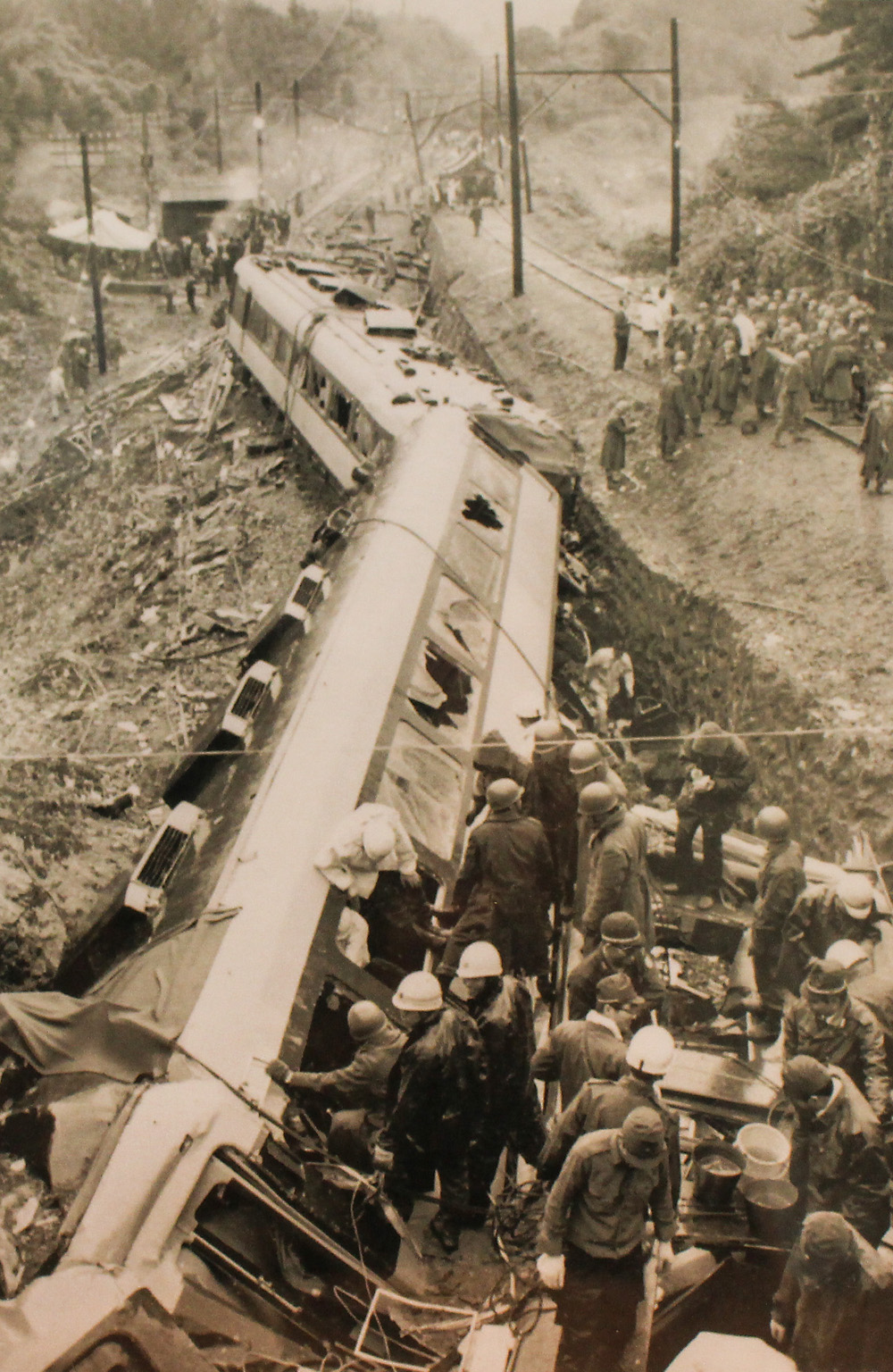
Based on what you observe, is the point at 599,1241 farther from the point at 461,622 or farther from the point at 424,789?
the point at 461,622

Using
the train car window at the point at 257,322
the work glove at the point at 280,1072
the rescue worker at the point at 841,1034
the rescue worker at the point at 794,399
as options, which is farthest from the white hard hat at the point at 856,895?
the train car window at the point at 257,322

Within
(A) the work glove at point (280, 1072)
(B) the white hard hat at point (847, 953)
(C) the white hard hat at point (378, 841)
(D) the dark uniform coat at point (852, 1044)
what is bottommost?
(D) the dark uniform coat at point (852, 1044)

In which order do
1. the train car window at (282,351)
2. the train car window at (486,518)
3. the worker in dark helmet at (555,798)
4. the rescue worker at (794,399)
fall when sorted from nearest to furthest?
the worker in dark helmet at (555,798) → the train car window at (486,518) → the rescue worker at (794,399) → the train car window at (282,351)

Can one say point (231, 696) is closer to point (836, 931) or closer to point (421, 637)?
point (421, 637)

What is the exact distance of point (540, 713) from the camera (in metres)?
8.45

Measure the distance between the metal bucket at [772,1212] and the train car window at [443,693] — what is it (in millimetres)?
3720

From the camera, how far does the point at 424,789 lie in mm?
7250

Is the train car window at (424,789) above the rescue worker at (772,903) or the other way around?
above

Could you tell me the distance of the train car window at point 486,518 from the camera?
11.3 metres

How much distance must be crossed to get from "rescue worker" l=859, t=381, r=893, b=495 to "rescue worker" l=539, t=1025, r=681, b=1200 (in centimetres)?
933

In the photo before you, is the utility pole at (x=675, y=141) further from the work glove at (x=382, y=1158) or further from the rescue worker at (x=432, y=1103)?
the work glove at (x=382, y=1158)

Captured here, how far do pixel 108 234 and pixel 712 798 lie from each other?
30102mm

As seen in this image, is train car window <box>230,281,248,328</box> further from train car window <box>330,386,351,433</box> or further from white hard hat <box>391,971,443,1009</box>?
white hard hat <box>391,971,443,1009</box>

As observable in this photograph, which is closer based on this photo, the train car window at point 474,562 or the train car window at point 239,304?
the train car window at point 474,562
